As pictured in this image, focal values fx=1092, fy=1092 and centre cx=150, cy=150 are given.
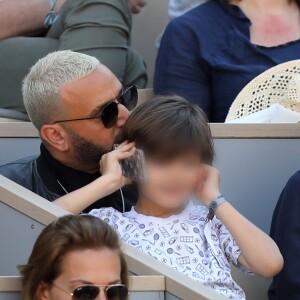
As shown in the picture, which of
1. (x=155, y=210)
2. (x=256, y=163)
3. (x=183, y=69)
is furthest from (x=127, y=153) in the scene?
(x=183, y=69)

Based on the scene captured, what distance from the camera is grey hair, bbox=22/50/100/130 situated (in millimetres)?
3812

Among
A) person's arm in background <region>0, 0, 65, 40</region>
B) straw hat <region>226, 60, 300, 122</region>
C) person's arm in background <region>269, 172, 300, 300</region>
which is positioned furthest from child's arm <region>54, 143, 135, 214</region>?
person's arm in background <region>0, 0, 65, 40</region>

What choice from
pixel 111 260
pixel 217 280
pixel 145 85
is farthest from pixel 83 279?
pixel 145 85

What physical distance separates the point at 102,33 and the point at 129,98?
3.10 ft

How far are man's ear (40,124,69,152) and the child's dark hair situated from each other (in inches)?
13.5

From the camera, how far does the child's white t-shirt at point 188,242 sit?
3.28m

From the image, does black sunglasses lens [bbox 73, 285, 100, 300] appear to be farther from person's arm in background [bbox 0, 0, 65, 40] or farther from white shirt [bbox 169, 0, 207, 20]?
white shirt [bbox 169, 0, 207, 20]

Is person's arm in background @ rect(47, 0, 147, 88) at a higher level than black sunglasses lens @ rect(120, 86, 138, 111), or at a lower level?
lower

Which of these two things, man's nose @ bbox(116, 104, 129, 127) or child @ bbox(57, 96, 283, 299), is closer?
child @ bbox(57, 96, 283, 299)

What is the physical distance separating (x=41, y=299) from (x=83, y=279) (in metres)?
0.12

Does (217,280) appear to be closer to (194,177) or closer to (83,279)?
(194,177)

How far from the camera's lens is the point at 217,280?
324 cm

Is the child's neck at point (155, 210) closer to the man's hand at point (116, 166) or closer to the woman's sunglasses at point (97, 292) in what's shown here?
the man's hand at point (116, 166)

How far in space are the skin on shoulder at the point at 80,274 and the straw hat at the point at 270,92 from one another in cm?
159
